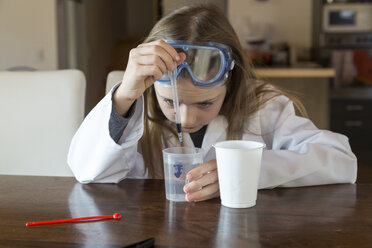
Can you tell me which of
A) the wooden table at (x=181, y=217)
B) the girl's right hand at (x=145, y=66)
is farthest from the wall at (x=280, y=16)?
the wooden table at (x=181, y=217)

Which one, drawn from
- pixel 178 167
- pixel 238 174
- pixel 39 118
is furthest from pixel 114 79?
pixel 238 174

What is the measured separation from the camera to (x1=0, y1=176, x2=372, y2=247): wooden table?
2.51ft

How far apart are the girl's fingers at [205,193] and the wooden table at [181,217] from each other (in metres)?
0.01

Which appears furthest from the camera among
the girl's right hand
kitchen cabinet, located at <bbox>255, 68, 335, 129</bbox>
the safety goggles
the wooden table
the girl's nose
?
kitchen cabinet, located at <bbox>255, 68, 335, 129</bbox>

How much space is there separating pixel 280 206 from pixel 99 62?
16.6ft

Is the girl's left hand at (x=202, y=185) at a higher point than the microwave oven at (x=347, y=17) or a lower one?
lower

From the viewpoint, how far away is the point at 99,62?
5.76m

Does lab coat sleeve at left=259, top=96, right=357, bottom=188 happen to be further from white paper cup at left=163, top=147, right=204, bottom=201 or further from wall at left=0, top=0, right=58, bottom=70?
wall at left=0, top=0, right=58, bottom=70

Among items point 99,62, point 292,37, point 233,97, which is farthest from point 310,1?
point 233,97

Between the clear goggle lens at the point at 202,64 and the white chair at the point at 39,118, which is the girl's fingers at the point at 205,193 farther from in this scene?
the white chair at the point at 39,118

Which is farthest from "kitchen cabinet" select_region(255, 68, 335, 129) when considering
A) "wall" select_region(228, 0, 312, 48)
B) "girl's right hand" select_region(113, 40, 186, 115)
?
"girl's right hand" select_region(113, 40, 186, 115)

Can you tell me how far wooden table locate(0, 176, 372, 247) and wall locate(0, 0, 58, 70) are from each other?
9.21ft

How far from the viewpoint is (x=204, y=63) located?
115 centimetres

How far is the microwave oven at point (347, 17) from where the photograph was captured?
4.42 metres
